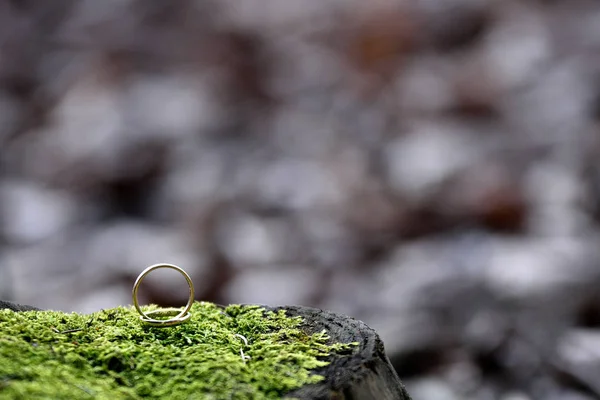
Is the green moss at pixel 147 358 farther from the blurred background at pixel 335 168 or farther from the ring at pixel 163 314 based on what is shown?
the blurred background at pixel 335 168

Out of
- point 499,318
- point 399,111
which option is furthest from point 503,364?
point 399,111

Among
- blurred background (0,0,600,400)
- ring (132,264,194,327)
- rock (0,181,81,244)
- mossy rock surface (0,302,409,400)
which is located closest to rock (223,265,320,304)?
blurred background (0,0,600,400)

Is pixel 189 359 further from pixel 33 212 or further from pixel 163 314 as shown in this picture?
pixel 33 212

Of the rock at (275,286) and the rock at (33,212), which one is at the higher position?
the rock at (33,212)

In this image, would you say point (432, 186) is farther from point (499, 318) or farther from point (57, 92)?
point (57, 92)

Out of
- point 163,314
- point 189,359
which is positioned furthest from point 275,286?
point 189,359

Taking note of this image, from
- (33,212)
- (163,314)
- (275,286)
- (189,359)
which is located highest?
(33,212)

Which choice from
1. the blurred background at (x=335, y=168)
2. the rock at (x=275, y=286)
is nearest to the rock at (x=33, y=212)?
the blurred background at (x=335, y=168)
